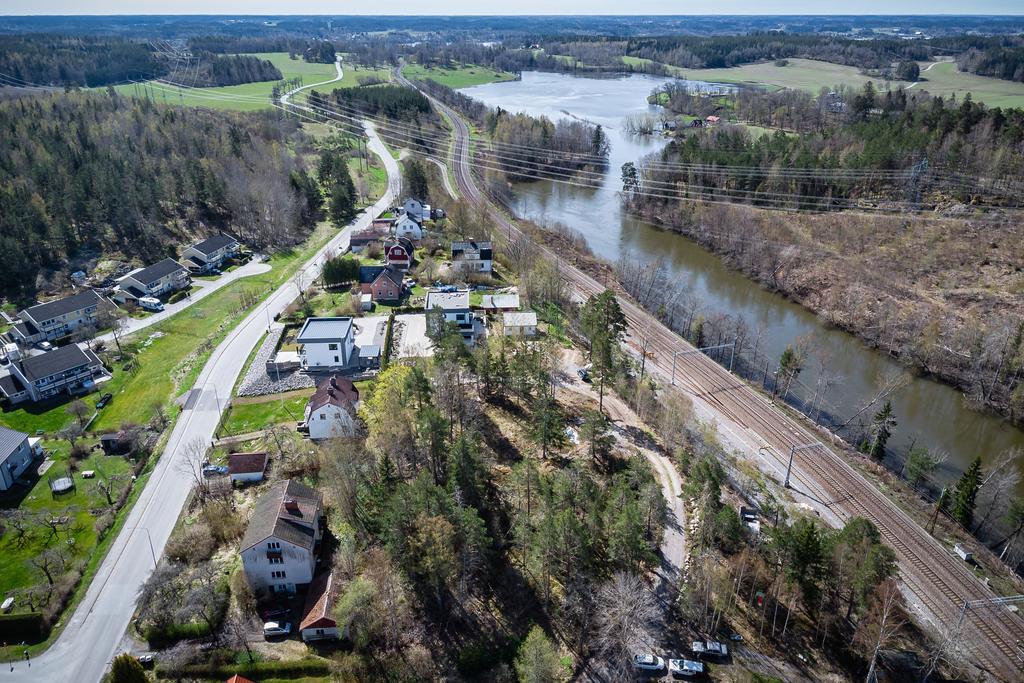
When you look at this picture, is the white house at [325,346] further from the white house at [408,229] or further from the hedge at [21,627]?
the white house at [408,229]

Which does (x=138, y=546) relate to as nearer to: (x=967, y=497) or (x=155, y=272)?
(x=155, y=272)

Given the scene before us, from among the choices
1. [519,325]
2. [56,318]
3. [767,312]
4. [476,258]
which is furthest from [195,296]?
[767,312]

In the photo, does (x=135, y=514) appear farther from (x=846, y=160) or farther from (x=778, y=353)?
(x=846, y=160)

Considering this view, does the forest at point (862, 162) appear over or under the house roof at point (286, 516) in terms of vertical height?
over

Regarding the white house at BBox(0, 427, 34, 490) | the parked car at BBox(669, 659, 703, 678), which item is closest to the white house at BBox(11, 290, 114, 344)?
the white house at BBox(0, 427, 34, 490)

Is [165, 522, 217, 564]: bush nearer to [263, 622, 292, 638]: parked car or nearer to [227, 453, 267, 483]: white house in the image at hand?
[227, 453, 267, 483]: white house

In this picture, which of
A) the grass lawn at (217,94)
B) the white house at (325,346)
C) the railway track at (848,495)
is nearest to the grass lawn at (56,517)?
the white house at (325,346)
